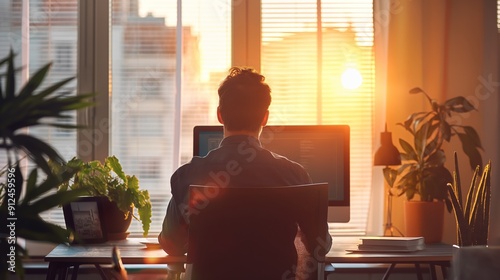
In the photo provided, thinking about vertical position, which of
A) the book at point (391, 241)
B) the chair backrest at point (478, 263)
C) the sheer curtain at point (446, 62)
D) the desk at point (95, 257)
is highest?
the sheer curtain at point (446, 62)

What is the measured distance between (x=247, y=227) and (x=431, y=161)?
65.3 inches

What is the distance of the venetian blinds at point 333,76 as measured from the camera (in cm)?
387

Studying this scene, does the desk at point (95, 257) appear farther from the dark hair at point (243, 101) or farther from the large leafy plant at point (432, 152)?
the large leafy plant at point (432, 152)

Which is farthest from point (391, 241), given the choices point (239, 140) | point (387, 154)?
point (239, 140)

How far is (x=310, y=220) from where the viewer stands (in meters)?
1.97

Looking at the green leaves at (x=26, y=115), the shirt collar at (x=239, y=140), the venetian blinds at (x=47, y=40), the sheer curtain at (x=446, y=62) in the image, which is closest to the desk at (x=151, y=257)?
the shirt collar at (x=239, y=140)

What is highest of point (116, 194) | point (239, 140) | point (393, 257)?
point (239, 140)

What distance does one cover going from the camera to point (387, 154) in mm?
3369

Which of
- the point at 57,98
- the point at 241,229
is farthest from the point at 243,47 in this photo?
the point at 57,98

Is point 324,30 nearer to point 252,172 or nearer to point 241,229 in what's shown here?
point 252,172

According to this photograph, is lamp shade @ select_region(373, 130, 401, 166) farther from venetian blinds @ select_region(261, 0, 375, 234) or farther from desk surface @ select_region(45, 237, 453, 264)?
desk surface @ select_region(45, 237, 453, 264)

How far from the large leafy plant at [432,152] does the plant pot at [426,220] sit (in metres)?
0.09

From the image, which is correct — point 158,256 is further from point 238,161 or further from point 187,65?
point 187,65

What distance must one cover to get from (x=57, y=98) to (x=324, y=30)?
2.79 meters
